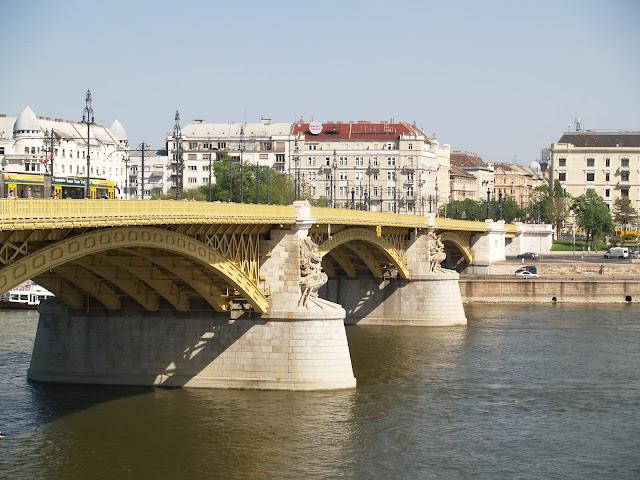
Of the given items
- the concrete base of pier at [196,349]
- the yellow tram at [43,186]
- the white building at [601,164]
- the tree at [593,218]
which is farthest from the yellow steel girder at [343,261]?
the white building at [601,164]

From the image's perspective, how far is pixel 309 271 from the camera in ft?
204

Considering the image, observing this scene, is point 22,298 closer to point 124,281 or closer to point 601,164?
point 124,281

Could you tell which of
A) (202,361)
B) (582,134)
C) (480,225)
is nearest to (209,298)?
(202,361)

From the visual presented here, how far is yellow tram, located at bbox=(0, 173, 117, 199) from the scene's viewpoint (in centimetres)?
5475

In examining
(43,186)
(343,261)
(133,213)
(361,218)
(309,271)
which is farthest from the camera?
(343,261)

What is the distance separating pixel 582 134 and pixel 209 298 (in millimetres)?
147285

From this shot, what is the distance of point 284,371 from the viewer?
59312 mm

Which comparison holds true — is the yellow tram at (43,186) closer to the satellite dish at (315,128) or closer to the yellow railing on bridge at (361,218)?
the yellow railing on bridge at (361,218)

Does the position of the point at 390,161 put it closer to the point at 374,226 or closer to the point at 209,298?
the point at 374,226

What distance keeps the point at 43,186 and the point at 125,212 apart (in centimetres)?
1380

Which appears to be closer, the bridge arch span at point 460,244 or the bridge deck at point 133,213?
the bridge deck at point 133,213

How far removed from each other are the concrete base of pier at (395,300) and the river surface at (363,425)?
19084 mm

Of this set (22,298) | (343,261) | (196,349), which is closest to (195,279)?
(196,349)

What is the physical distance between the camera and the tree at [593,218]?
556ft
